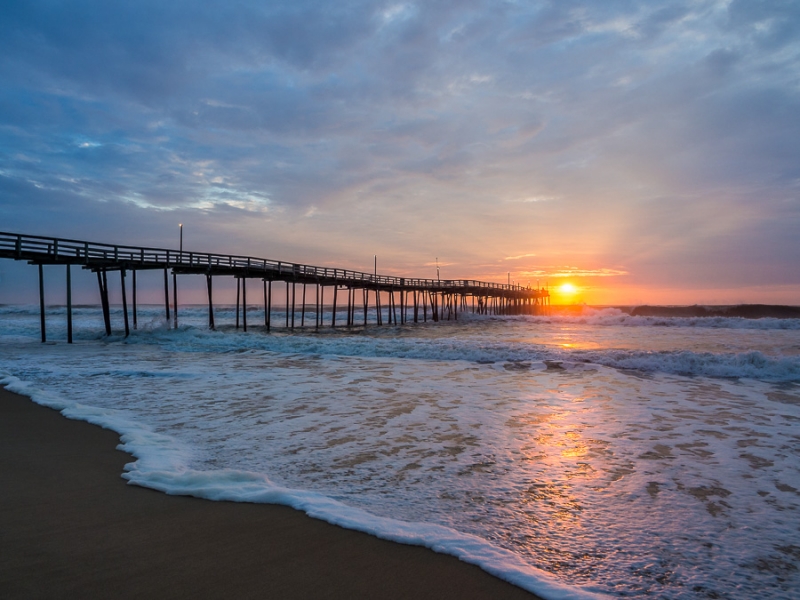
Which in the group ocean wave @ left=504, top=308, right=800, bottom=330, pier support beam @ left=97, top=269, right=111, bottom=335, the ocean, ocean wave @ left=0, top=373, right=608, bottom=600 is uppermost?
pier support beam @ left=97, top=269, right=111, bottom=335

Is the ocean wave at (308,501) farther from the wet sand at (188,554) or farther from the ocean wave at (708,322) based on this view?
the ocean wave at (708,322)

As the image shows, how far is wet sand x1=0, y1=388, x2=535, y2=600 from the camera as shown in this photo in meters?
2.51

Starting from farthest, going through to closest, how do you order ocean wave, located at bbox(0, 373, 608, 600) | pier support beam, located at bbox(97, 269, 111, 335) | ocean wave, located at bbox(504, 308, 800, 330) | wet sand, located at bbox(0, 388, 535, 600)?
ocean wave, located at bbox(504, 308, 800, 330) → pier support beam, located at bbox(97, 269, 111, 335) → ocean wave, located at bbox(0, 373, 608, 600) → wet sand, located at bbox(0, 388, 535, 600)

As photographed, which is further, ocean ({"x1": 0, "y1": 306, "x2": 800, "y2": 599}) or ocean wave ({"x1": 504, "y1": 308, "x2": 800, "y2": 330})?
ocean wave ({"x1": 504, "y1": 308, "x2": 800, "y2": 330})

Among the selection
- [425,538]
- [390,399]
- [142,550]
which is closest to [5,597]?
[142,550]

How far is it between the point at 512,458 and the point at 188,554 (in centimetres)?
337

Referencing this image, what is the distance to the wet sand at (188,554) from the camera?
2510 millimetres

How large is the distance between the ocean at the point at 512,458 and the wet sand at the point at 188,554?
0.67 ft

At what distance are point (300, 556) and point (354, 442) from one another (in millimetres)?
2784

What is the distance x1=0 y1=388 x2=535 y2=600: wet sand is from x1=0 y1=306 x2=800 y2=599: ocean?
20 cm

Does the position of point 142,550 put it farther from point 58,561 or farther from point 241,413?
point 241,413

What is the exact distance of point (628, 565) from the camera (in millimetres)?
2848

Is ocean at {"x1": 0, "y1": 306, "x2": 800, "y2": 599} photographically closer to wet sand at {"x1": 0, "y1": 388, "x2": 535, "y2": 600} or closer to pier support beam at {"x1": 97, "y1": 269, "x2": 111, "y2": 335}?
wet sand at {"x1": 0, "y1": 388, "x2": 535, "y2": 600}

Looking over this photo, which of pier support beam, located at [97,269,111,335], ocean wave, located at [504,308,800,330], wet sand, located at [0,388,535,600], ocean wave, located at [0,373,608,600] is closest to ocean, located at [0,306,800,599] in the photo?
ocean wave, located at [0,373,608,600]
